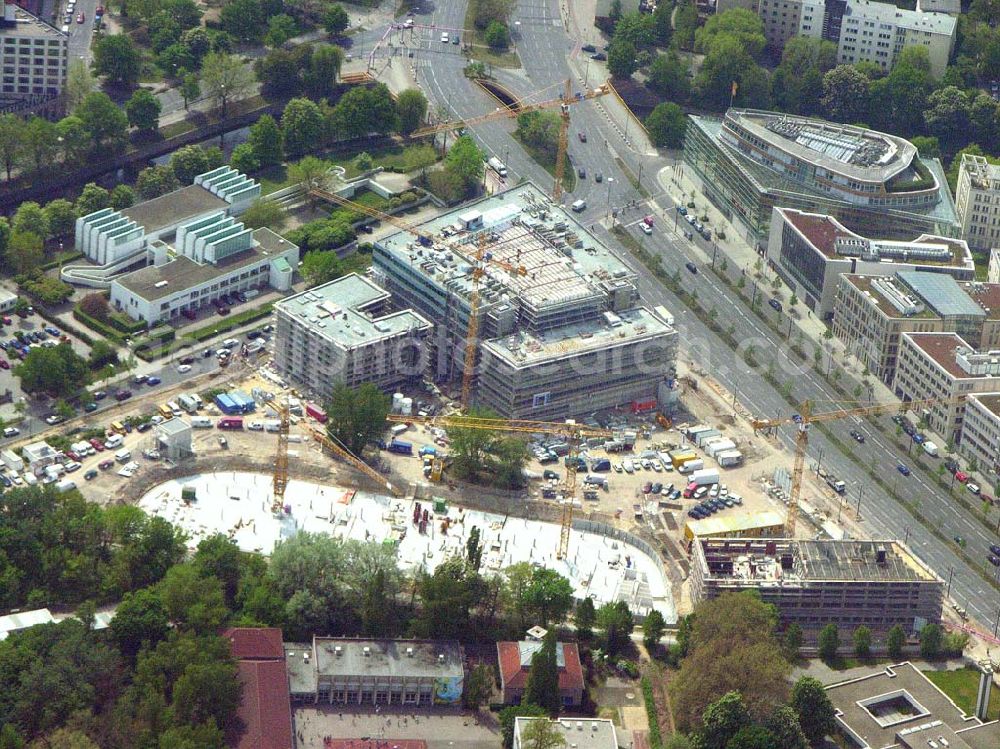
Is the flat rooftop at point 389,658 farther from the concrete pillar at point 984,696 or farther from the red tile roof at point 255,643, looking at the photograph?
the concrete pillar at point 984,696

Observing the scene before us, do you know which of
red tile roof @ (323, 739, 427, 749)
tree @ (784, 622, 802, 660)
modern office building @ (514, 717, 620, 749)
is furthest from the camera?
tree @ (784, 622, 802, 660)

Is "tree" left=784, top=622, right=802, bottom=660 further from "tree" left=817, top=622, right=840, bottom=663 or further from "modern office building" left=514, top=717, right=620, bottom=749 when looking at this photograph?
"modern office building" left=514, top=717, right=620, bottom=749

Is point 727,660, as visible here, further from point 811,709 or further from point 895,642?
point 895,642

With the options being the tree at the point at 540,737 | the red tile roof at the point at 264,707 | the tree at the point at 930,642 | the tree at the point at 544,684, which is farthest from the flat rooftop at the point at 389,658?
the tree at the point at 930,642

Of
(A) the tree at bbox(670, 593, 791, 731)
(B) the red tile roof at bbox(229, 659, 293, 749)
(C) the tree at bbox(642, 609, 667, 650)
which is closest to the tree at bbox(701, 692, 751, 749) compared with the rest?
(A) the tree at bbox(670, 593, 791, 731)

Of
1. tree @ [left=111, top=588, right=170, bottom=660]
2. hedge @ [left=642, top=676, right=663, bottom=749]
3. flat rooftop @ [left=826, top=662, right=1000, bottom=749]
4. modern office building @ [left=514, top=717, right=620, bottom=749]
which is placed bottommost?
hedge @ [left=642, top=676, right=663, bottom=749]
